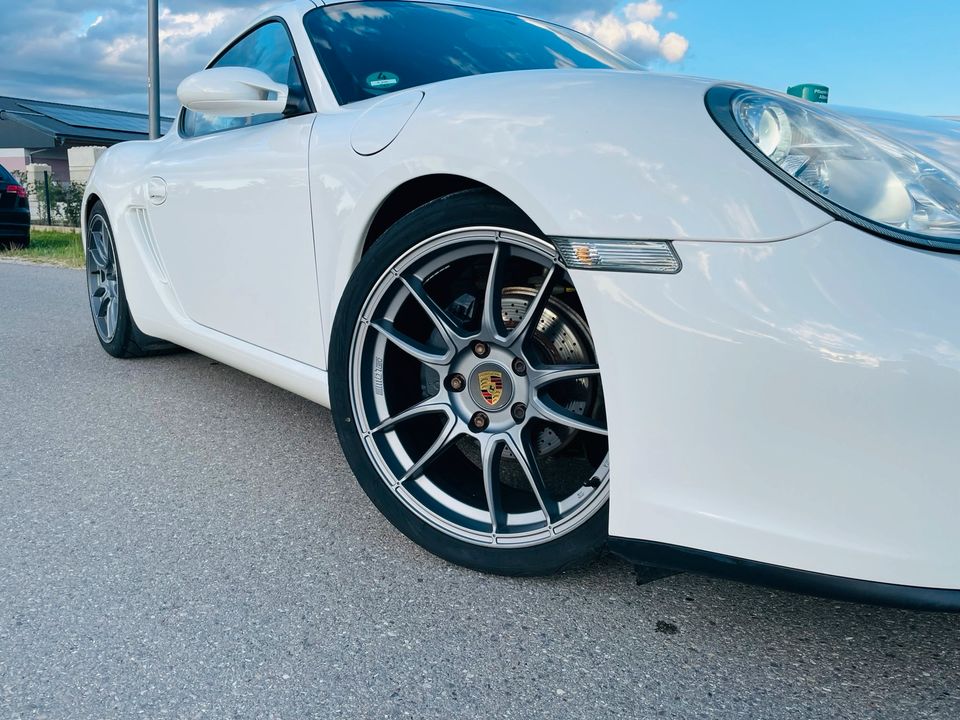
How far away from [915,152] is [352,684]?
148 centimetres

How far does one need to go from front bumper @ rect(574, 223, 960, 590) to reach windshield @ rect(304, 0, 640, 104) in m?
1.19

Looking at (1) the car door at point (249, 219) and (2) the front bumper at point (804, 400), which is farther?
(1) the car door at point (249, 219)

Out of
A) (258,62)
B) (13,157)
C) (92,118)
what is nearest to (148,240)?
(258,62)

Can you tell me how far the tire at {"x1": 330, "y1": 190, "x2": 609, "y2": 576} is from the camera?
1831mm

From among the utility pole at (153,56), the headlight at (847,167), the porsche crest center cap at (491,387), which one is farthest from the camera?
the utility pole at (153,56)

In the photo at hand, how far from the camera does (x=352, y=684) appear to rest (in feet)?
5.18

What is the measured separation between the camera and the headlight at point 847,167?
1.46m

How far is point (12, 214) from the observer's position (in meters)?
11.3

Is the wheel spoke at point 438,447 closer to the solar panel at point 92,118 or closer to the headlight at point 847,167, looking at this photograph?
the headlight at point 847,167

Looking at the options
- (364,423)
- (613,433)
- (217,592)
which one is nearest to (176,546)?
(217,592)

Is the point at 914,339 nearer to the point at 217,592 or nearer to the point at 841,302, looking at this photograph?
the point at 841,302

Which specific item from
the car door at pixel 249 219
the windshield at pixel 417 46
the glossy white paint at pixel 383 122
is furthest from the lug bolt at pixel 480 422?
the windshield at pixel 417 46

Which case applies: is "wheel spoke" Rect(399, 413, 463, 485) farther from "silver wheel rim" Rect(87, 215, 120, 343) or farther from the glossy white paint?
"silver wheel rim" Rect(87, 215, 120, 343)

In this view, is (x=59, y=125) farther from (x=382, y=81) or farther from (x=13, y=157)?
(x=382, y=81)
